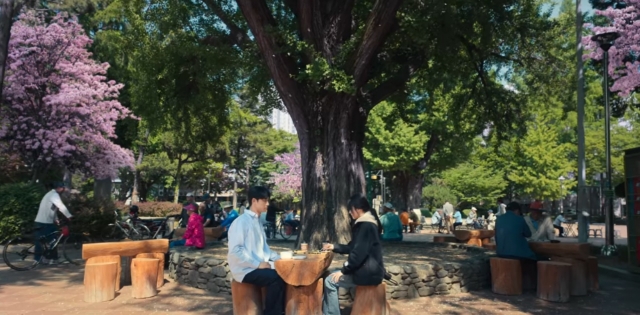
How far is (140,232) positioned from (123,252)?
24.6 ft

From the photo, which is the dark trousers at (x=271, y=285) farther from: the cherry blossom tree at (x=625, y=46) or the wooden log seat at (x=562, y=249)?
the cherry blossom tree at (x=625, y=46)

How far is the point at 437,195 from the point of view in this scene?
49.7m

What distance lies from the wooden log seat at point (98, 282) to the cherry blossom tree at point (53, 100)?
13932 millimetres

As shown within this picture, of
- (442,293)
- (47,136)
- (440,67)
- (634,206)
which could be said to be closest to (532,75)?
(440,67)

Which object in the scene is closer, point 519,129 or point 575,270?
point 575,270

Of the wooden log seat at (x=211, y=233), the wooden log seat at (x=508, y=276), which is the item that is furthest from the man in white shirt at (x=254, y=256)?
the wooden log seat at (x=211, y=233)

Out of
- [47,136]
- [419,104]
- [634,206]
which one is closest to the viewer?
[634,206]

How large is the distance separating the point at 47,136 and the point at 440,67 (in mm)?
14960

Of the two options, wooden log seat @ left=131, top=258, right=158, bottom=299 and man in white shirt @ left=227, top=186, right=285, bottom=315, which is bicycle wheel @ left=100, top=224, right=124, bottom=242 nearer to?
wooden log seat @ left=131, top=258, right=158, bottom=299

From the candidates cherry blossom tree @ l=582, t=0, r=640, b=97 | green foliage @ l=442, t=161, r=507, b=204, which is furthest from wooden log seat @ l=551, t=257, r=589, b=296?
green foliage @ l=442, t=161, r=507, b=204

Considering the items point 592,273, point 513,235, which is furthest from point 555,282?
point 592,273

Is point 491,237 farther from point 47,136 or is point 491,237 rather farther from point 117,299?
point 47,136

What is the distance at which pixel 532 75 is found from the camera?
14.8 m

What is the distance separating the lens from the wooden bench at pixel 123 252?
27.3 feet
